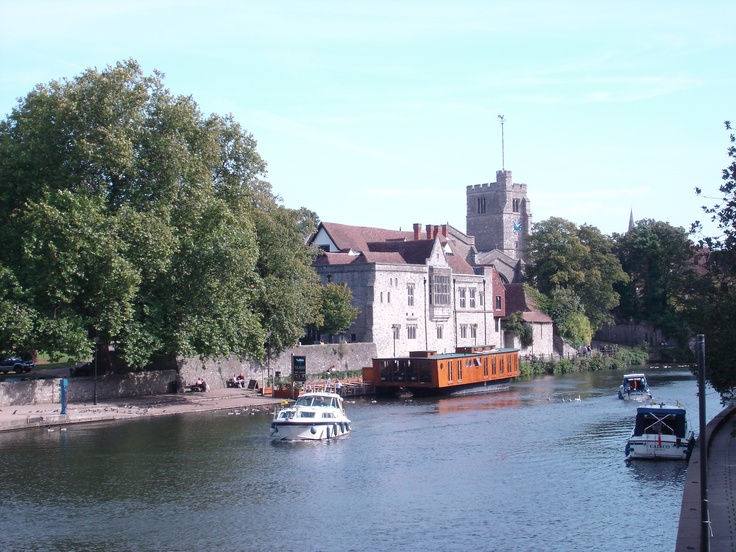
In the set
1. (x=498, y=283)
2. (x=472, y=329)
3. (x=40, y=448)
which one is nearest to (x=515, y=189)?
(x=498, y=283)

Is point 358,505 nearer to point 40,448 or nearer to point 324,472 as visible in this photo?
point 324,472

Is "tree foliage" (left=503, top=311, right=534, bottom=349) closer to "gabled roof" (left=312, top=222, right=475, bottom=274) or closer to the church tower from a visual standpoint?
"gabled roof" (left=312, top=222, right=475, bottom=274)

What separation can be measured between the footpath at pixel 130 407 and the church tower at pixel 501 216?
95.5 metres

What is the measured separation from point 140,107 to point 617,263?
224 ft

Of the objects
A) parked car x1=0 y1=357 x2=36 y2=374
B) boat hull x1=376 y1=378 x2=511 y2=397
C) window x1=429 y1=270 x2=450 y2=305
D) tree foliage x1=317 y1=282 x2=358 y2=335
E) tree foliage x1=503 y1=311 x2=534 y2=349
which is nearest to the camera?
parked car x1=0 y1=357 x2=36 y2=374

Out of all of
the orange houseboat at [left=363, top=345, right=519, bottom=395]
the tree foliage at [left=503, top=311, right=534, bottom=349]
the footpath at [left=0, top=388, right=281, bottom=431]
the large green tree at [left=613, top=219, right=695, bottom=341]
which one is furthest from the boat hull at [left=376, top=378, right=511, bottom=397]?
the large green tree at [left=613, top=219, right=695, bottom=341]

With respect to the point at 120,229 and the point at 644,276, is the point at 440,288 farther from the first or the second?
the point at 644,276

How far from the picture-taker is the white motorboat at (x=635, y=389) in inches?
2282

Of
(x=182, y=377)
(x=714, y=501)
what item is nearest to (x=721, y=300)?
(x=714, y=501)

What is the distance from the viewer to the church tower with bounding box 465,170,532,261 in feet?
489

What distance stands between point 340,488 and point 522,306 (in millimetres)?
66610

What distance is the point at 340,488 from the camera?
30.6m

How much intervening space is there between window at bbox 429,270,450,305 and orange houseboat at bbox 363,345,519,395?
37.0ft

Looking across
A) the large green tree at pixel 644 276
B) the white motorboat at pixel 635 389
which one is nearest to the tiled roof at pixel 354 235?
the white motorboat at pixel 635 389
